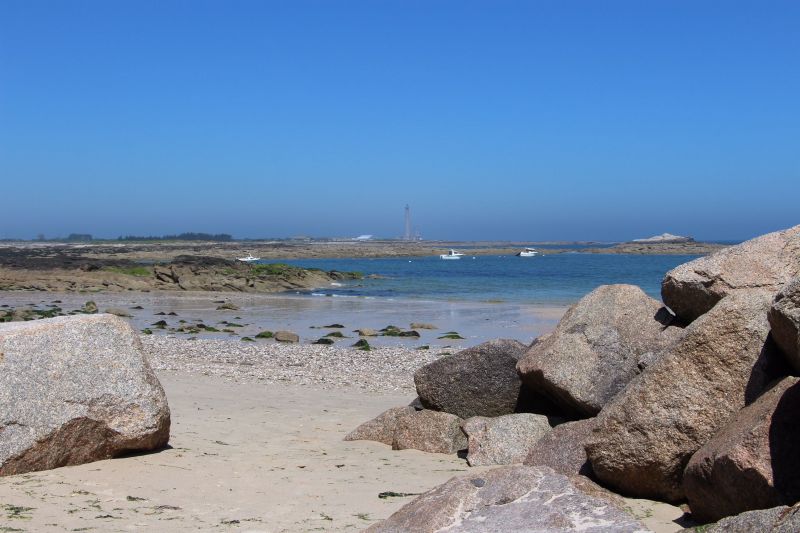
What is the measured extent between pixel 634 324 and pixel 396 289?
4412 cm

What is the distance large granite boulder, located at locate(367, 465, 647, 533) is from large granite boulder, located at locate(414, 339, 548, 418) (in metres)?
4.54

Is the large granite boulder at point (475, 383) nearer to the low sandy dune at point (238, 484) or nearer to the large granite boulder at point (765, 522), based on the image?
the low sandy dune at point (238, 484)

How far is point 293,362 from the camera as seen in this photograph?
19.0 m

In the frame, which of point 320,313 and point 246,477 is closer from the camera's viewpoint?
point 246,477

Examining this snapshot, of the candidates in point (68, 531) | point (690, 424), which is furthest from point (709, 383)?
point (68, 531)

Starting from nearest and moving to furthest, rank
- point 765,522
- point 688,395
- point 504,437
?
1. point 765,522
2. point 688,395
3. point 504,437

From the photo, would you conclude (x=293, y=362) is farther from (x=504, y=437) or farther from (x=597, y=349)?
(x=597, y=349)

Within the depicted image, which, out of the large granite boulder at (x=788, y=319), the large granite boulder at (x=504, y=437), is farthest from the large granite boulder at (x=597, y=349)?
the large granite boulder at (x=788, y=319)

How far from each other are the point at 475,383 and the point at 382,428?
124cm

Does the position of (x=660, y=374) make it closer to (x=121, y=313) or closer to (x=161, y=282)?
(x=121, y=313)

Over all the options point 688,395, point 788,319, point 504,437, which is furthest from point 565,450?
point 788,319

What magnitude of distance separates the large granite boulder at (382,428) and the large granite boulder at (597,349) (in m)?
1.61

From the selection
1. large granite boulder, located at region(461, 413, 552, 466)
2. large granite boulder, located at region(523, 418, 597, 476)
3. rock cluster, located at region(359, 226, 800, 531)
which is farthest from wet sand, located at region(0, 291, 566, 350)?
large granite boulder, located at region(523, 418, 597, 476)

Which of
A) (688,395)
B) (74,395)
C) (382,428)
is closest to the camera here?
(688,395)
